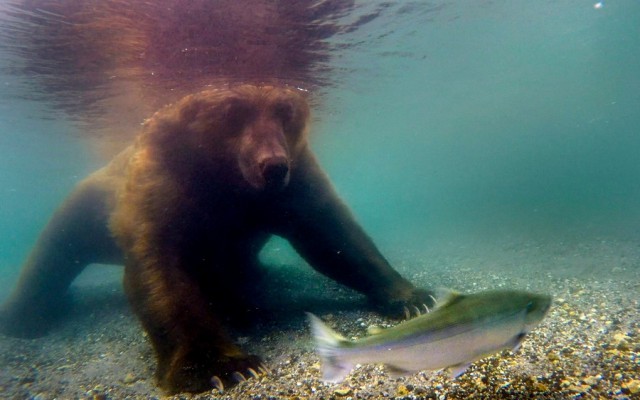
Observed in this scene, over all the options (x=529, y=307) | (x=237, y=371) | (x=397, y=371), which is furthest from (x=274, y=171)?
(x=529, y=307)

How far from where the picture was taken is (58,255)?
24.6 ft

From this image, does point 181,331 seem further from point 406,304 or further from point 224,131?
point 224,131

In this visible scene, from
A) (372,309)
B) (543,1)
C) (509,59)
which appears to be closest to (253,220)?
(372,309)

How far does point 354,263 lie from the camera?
198 inches

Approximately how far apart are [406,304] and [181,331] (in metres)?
2.51

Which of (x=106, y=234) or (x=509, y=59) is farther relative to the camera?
(x=509, y=59)

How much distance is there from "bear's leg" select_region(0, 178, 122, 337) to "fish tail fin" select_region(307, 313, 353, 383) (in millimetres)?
6561

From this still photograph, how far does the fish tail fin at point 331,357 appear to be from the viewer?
1.85 meters

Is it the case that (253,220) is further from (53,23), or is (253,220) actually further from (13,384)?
(53,23)

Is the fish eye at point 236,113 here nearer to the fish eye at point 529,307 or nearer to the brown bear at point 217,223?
the brown bear at point 217,223

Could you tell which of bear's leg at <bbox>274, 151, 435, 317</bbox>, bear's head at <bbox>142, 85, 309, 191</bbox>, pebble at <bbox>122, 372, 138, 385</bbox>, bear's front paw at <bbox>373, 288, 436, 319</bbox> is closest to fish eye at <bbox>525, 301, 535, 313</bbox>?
bear's front paw at <bbox>373, 288, 436, 319</bbox>

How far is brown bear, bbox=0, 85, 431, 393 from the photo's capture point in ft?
12.0

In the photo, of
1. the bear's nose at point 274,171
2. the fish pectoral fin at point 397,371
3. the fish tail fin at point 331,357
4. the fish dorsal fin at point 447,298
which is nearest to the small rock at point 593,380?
the fish dorsal fin at point 447,298

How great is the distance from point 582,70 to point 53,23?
4048 cm
